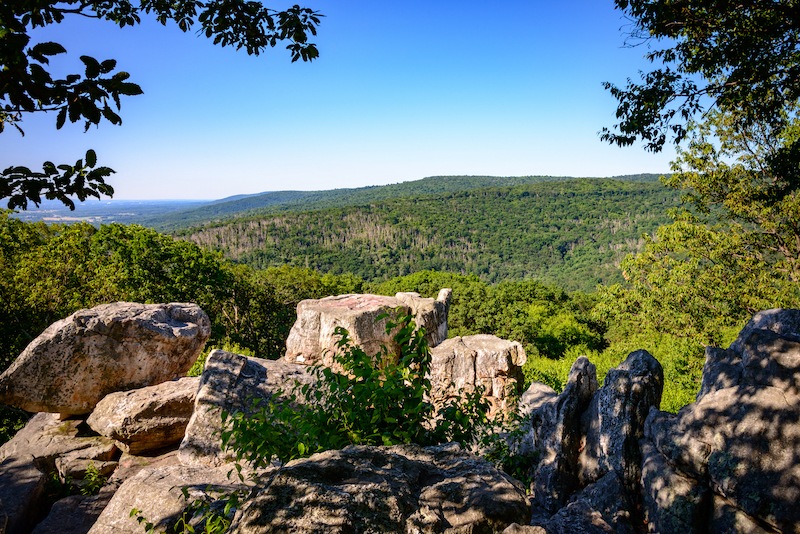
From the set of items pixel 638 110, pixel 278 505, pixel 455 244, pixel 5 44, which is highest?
pixel 638 110

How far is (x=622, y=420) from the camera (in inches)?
251

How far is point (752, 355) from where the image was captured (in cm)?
511

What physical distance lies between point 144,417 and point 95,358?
2.09 m

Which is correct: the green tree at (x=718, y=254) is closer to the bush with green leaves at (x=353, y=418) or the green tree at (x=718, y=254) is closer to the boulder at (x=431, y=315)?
the boulder at (x=431, y=315)

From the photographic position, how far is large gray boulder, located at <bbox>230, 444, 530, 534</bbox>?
8.03 feet

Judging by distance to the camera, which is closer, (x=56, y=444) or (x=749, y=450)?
(x=749, y=450)

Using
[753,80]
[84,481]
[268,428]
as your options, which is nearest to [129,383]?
[84,481]

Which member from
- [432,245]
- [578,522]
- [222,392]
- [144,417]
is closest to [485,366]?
[578,522]

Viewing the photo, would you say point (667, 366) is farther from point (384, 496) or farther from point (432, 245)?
point (432, 245)

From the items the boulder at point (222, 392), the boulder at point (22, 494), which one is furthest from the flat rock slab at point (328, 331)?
the boulder at point (22, 494)

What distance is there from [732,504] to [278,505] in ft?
16.1

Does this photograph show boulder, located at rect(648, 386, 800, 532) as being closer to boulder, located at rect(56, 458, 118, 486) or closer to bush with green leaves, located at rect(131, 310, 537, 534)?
bush with green leaves, located at rect(131, 310, 537, 534)

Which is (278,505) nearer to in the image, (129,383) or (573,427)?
(573,427)

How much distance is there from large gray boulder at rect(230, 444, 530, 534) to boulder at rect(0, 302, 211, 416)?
27.6ft
